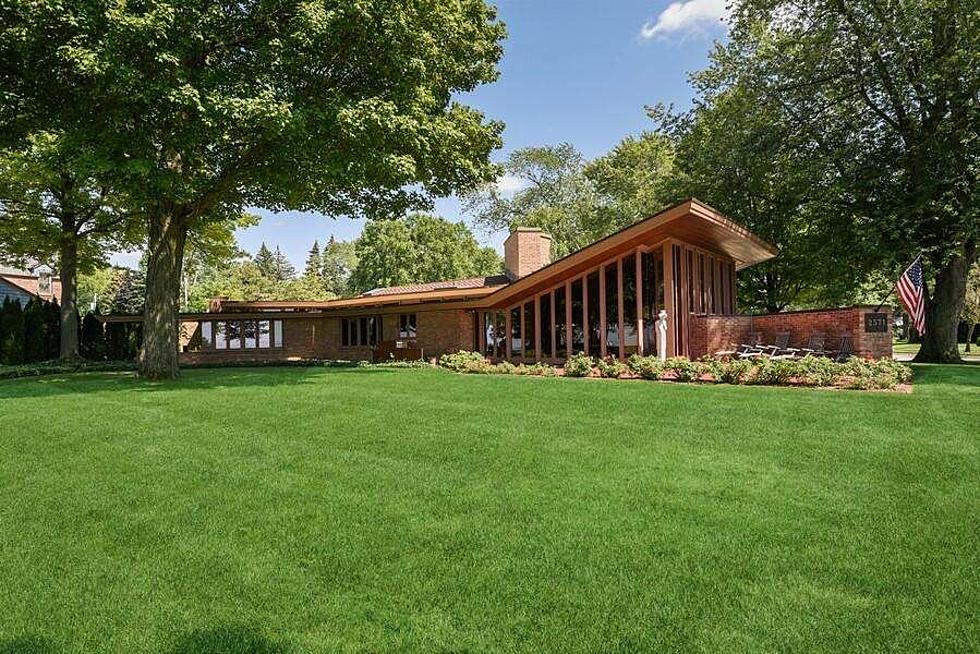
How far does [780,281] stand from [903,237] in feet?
30.2

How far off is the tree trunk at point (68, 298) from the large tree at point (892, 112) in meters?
26.2

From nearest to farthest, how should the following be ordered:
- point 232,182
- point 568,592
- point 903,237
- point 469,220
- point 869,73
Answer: point 568,592
point 232,182
point 903,237
point 869,73
point 469,220

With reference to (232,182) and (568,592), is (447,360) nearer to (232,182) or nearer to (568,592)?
(232,182)

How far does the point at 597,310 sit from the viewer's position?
56.5ft

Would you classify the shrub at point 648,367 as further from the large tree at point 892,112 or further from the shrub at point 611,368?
the large tree at point 892,112

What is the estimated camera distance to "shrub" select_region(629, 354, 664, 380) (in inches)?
519

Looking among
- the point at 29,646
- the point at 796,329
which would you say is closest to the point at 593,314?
the point at 796,329

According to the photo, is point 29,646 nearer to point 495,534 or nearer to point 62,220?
point 495,534

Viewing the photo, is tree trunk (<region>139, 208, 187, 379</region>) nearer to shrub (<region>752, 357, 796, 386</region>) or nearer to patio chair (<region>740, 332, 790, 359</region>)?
shrub (<region>752, 357, 796, 386</region>)

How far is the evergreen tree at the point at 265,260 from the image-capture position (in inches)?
3479

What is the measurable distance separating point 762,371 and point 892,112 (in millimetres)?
12208

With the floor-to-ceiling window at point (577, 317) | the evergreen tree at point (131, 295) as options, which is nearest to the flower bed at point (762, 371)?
the floor-to-ceiling window at point (577, 317)

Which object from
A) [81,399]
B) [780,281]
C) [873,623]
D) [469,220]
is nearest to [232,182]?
[81,399]

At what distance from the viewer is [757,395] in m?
10.0
